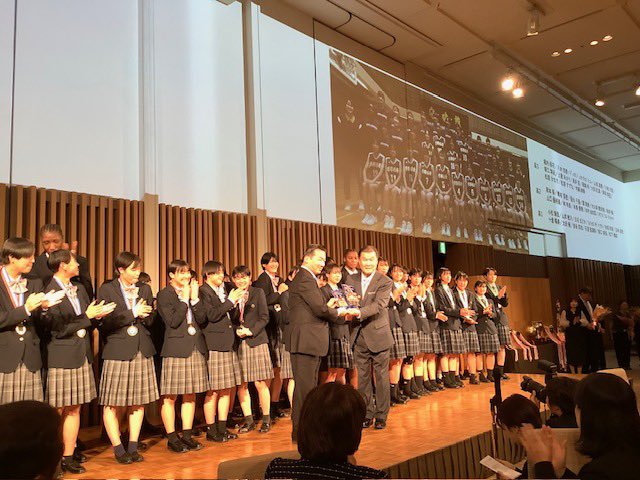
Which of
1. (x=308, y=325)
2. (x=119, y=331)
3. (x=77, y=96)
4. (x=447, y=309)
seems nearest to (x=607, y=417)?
(x=308, y=325)

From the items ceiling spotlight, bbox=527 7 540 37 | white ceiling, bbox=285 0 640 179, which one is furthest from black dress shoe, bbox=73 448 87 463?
ceiling spotlight, bbox=527 7 540 37

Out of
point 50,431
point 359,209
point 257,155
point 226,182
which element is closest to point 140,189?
point 226,182

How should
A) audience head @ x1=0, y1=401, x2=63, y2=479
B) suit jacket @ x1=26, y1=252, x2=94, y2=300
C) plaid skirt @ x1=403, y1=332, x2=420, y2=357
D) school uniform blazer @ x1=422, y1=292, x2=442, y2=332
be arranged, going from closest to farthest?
audience head @ x1=0, y1=401, x2=63, y2=479
suit jacket @ x1=26, y1=252, x2=94, y2=300
plaid skirt @ x1=403, y1=332, x2=420, y2=357
school uniform blazer @ x1=422, y1=292, x2=442, y2=332

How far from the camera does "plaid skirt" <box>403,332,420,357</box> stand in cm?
608

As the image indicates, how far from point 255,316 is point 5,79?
293 cm

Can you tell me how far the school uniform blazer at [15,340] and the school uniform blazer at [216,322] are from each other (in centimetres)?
123

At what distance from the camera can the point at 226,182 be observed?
21.3ft

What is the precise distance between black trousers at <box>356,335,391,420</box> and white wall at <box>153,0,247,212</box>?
262 cm

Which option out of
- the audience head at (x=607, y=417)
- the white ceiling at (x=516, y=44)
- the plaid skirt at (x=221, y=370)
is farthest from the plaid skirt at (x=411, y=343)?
the audience head at (x=607, y=417)

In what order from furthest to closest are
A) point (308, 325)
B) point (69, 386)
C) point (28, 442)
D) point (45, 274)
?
point (308, 325) → point (45, 274) → point (69, 386) → point (28, 442)

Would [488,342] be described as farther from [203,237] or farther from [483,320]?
[203,237]

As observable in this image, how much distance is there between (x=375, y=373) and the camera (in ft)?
15.0

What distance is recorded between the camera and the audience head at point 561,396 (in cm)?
267

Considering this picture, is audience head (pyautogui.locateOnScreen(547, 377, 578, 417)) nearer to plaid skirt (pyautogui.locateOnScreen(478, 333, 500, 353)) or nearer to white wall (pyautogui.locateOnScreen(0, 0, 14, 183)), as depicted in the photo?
white wall (pyautogui.locateOnScreen(0, 0, 14, 183))
